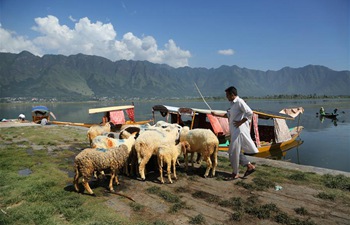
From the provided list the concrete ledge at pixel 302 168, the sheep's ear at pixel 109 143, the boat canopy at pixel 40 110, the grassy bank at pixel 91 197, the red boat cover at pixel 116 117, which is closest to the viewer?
the grassy bank at pixel 91 197

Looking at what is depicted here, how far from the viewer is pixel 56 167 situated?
28.8 feet

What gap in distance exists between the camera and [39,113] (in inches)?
1324

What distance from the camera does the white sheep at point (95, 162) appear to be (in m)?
6.22

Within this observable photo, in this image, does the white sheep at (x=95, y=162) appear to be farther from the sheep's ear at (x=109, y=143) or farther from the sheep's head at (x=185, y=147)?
the sheep's head at (x=185, y=147)

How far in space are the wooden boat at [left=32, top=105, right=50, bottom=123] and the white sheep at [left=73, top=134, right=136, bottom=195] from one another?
28.9 metres

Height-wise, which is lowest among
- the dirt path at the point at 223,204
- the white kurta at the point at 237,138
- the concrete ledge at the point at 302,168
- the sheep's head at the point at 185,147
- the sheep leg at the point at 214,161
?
the concrete ledge at the point at 302,168

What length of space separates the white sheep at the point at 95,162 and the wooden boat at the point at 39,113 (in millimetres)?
28866

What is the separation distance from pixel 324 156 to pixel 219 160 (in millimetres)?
13237

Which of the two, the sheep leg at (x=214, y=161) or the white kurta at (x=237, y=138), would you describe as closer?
the white kurta at (x=237, y=138)

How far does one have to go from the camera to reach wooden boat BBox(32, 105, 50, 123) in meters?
31.7

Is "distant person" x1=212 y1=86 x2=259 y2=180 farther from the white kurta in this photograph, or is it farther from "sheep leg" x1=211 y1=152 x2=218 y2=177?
"sheep leg" x1=211 y1=152 x2=218 y2=177

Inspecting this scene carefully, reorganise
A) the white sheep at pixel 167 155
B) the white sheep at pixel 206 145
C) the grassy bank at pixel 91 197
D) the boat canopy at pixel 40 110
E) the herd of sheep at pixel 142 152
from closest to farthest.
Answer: the grassy bank at pixel 91 197 → the herd of sheep at pixel 142 152 → the white sheep at pixel 167 155 → the white sheep at pixel 206 145 → the boat canopy at pixel 40 110

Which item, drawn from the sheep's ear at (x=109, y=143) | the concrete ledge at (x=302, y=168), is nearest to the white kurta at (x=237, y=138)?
the concrete ledge at (x=302, y=168)

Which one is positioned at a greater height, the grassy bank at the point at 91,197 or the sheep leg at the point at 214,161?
the sheep leg at the point at 214,161
